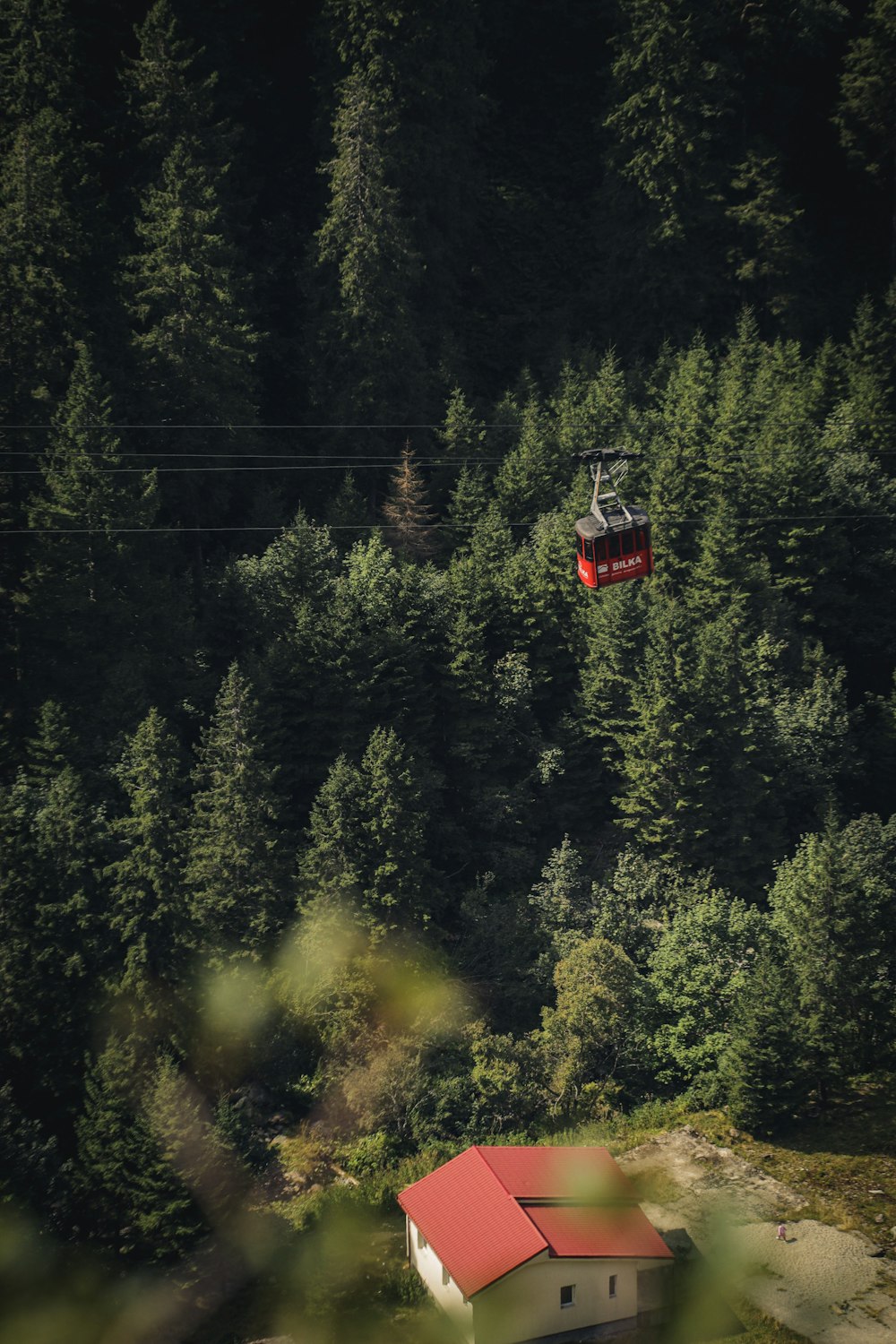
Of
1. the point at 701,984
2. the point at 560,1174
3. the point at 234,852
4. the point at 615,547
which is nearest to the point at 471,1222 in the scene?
the point at 560,1174

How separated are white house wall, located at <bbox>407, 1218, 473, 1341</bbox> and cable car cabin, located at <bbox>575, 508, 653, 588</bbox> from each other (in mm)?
22469

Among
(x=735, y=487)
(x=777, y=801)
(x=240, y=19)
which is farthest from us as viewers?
(x=240, y=19)

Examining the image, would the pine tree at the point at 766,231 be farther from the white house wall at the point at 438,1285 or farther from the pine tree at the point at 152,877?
the white house wall at the point at 438,1285

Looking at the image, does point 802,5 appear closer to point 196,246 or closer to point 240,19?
point 240,19

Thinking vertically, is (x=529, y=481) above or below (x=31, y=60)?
below

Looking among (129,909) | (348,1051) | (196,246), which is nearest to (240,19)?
(196,246)

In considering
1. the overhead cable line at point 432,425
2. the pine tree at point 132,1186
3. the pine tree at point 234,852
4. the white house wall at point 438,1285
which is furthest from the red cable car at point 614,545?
the overhead cable line at point 432,425

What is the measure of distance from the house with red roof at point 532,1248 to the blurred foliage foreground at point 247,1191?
128 centimetres

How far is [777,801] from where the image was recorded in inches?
2559

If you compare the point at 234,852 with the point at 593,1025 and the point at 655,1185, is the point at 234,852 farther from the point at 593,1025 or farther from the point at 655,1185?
the point at 655,1185

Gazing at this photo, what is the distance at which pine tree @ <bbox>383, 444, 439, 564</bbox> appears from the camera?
231 ft

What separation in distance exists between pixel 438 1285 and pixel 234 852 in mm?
17848

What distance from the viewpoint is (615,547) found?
47.7 m

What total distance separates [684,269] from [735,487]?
18.1m
